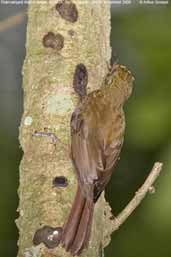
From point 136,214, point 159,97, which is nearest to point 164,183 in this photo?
point 159,97

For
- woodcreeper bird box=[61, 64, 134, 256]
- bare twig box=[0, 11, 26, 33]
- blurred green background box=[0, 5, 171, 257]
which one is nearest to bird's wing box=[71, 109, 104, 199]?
woodcreeper bird box=[61, 64, 134, 256]

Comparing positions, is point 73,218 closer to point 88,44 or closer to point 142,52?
point 88,44

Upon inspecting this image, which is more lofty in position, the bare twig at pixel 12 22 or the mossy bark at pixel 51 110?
the bare twig at pixel 12 22

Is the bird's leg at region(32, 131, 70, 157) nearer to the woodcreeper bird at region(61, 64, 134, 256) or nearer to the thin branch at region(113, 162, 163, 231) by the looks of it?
the woodcreeper bird at region(61, 64, 134, 256)

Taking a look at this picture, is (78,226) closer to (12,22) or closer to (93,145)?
(93,145)

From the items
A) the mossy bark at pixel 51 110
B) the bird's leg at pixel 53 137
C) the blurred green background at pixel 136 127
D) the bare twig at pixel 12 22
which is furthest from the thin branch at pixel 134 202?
the blurred green background at pixel 136 127

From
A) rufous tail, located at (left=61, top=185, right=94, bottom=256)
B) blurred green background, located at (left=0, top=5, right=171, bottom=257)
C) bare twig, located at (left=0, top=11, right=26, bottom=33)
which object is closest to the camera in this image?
rufous tail, located at (left=61, top=185, right=94, bottom=256)

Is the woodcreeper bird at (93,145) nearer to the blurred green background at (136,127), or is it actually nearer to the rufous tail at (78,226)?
the rufous tail at (78,226)

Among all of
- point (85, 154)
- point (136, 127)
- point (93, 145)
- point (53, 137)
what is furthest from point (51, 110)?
point (136, 127)
